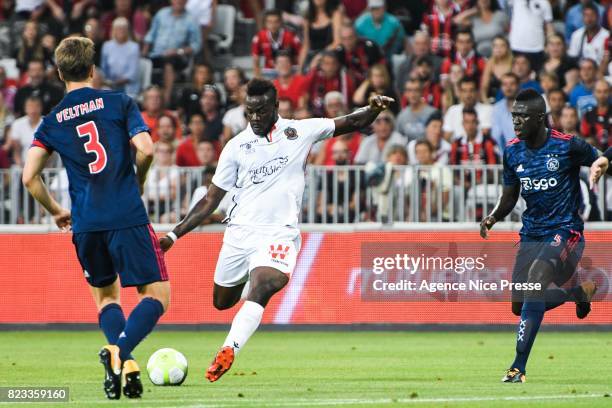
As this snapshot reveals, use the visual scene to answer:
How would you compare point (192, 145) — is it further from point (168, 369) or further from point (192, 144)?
point (168, 369)

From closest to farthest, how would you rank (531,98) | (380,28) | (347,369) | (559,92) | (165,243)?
(165,243), (531,98), (347,369), (559,92), (380,28)

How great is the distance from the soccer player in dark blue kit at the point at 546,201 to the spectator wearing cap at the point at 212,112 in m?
9.30

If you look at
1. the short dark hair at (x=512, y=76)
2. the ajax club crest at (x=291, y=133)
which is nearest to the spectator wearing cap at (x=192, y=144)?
the short dark hair at (x=512, y=76)

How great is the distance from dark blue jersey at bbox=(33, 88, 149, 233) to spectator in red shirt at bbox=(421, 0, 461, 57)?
489 inches

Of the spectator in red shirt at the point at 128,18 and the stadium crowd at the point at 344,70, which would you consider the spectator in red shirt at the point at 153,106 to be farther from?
the spectator in red shirt at the point at 128,18

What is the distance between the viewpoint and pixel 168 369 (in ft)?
35.7

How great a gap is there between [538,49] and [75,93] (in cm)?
1268

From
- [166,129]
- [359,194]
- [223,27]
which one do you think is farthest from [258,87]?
[223,27]

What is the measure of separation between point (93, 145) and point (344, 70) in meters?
11.8

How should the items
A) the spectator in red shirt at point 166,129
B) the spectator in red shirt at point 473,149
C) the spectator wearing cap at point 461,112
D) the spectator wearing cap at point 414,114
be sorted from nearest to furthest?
1. the spectator in red shirt at point 473,149
2. the spectator wearing cap at point 461,112
3. the spectator wearing cap at point 414,114
4. the spectator in red shirt at point 166,129

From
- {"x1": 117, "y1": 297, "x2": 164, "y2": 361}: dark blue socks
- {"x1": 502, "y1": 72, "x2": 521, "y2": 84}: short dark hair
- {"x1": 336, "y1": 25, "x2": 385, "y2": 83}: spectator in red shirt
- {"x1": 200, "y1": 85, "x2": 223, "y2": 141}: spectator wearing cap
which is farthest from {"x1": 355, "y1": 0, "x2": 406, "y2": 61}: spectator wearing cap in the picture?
{"x1": 117, "y1": 297, "x2": 164, "y2": 361}: dark blue socks

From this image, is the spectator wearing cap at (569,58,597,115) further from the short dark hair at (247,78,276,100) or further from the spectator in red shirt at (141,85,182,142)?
the short dark hair at (247,78,276,100)

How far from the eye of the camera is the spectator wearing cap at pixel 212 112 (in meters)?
20.7

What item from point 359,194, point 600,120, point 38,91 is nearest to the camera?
point 359,194
